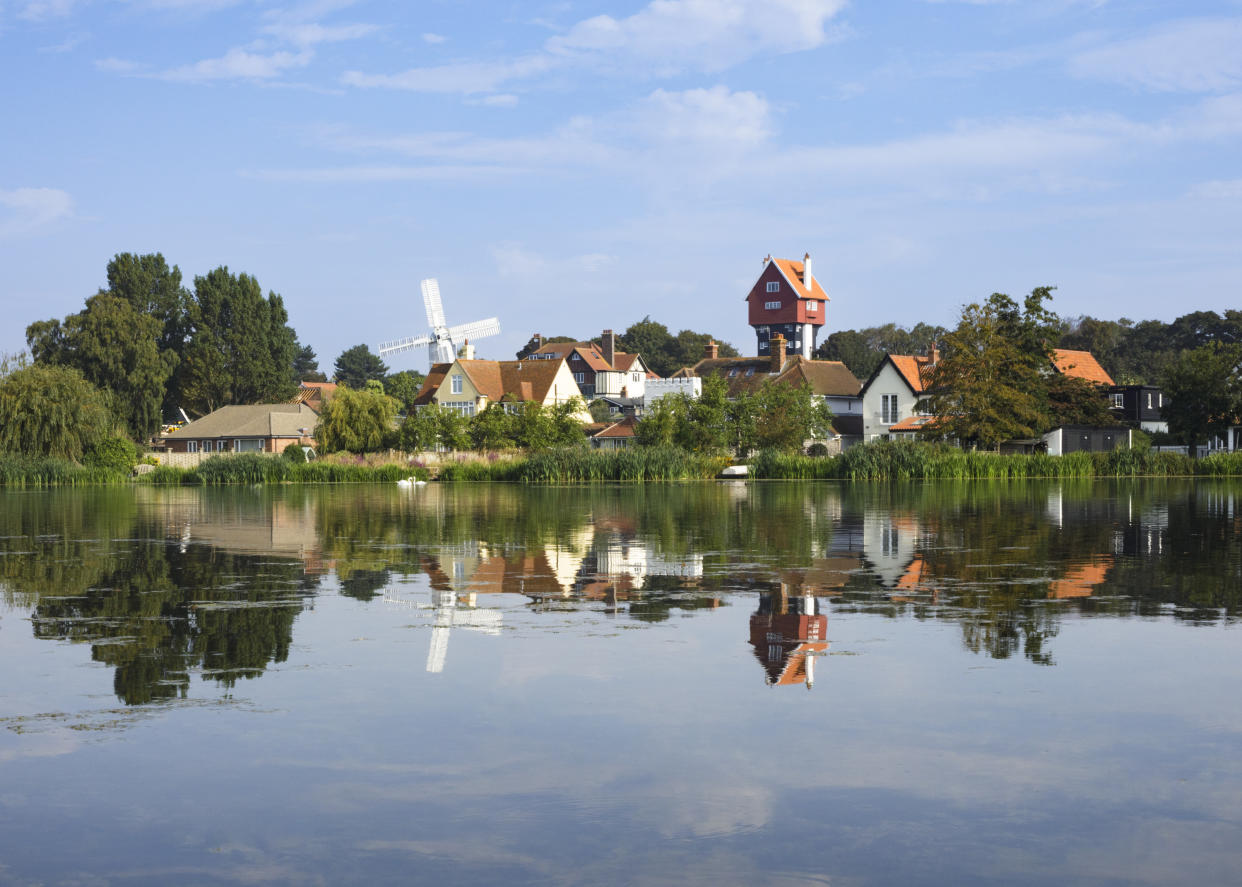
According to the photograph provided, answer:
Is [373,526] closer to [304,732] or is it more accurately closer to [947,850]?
[304,732]

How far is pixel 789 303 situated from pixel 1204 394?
209 ft

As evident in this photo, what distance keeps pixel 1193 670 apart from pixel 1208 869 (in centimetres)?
396

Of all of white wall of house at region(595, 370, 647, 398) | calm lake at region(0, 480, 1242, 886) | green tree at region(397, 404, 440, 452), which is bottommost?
calm lake at region(0, 480, 1242, 886)

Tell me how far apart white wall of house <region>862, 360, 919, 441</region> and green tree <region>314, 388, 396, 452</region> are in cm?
3227

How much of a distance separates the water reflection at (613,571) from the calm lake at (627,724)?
3.3 inches

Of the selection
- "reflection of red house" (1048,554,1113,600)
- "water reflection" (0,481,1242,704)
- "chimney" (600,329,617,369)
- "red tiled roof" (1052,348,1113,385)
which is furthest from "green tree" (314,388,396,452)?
"reflection of red house" (1048,554,1113,600)

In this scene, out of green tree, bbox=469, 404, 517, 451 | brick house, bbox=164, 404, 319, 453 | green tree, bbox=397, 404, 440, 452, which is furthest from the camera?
brick house, bbox=164, 404, 319, 453

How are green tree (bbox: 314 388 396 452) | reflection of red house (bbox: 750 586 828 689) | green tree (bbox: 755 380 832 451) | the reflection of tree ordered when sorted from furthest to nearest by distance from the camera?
green tree (bbox: 314 388 396 452) < green tree (bbox: 755 380 832 451) < the reflection of tree < reflection of red house (bbox: 750 586 828 689)

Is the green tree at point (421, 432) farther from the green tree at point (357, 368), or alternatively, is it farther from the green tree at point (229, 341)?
the green tree at point (357, 368)

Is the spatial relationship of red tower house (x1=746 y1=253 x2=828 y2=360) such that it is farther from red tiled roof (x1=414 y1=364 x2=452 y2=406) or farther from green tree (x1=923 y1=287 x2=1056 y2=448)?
green tree (x1=923 y1=287 x2=1056 y2=448)

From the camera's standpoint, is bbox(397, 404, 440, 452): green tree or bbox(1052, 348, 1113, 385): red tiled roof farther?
bbox(1052, 348, 1113, 385): red tiled roof

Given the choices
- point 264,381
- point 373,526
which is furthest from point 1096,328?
point 373,526

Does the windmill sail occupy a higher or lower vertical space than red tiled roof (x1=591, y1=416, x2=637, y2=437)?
higher

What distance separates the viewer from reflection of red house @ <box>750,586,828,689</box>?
846cm
